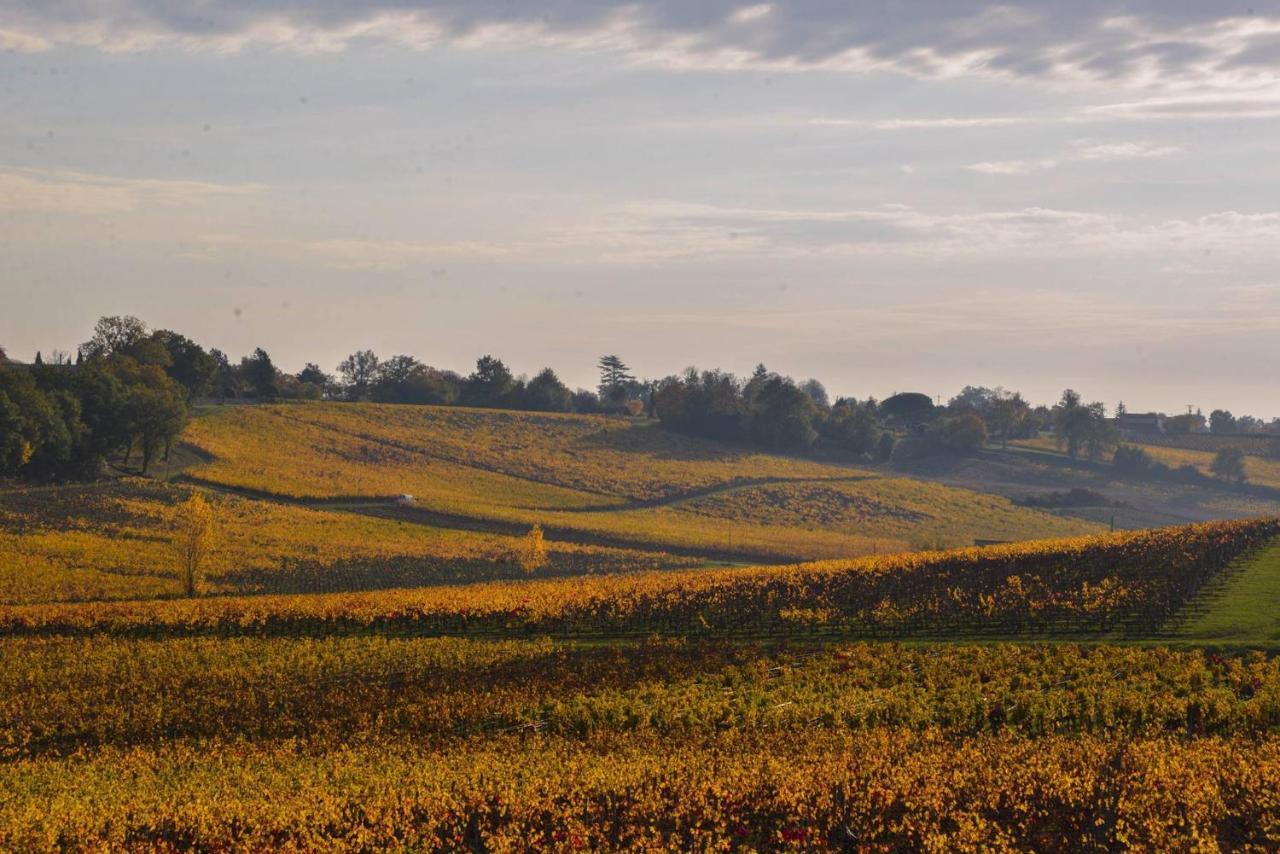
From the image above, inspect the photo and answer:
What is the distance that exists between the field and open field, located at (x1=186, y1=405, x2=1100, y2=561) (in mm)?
16627

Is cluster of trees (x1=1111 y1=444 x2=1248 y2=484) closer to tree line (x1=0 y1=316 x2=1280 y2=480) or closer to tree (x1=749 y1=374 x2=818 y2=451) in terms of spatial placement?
tree line (x1=0 y1=316 x2=1280 y2=480)

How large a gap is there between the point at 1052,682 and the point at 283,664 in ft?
91.5

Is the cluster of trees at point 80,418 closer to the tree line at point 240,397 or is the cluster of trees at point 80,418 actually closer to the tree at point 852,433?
the tree line at point 240,397

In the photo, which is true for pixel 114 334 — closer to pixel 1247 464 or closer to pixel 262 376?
pixel 262 376

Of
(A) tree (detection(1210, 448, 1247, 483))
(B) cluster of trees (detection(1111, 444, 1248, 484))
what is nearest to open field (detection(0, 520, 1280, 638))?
(B) cluster of trees (detection(1111, 444, 1248, 484))

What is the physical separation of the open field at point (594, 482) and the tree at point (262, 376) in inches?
623

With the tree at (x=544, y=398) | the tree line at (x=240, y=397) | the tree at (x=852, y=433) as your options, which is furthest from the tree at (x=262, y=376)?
the tree at (x=852, y=433)

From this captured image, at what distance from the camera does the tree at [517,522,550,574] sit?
90.6 m

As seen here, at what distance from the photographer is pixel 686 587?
64.9m

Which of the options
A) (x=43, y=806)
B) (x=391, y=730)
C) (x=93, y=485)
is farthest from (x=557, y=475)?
(x=43, y=806)

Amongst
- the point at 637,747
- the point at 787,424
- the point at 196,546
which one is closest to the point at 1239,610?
the point at 637,747

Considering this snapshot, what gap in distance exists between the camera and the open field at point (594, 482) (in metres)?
117

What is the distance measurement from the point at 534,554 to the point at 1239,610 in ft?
179

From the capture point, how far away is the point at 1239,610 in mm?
51062
